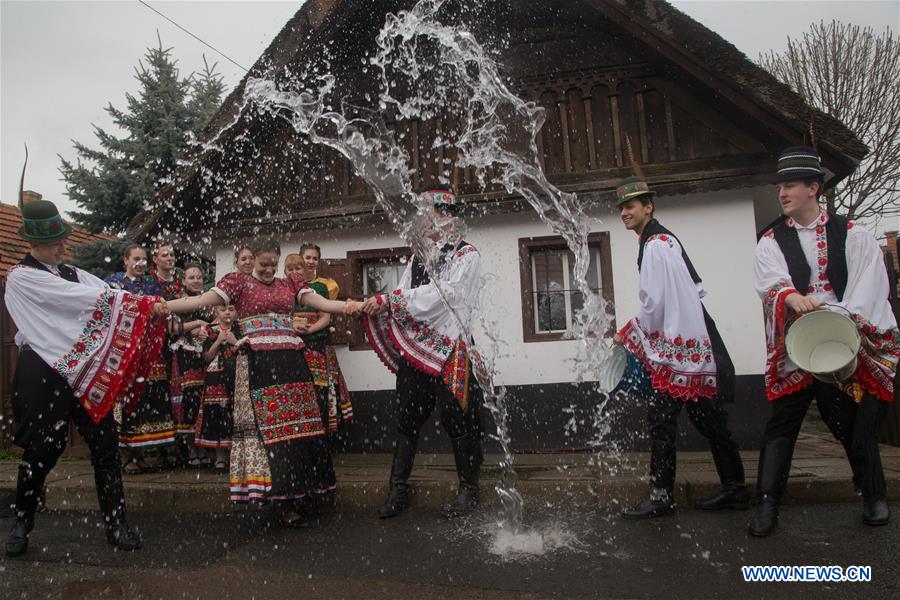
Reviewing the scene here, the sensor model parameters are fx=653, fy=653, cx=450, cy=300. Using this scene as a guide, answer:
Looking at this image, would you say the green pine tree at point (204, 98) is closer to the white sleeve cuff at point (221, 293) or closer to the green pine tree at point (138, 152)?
the green pine tree at point (138, 152)

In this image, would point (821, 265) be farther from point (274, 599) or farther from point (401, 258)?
point (401, 258)

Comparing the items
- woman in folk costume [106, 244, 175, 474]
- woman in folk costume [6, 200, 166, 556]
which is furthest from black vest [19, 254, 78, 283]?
woman in folk costume [106, 244, 175, 474]

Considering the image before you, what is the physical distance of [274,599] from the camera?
120 inches

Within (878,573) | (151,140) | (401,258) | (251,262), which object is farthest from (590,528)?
(151,140)

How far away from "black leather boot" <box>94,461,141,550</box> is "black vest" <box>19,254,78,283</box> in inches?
47.2

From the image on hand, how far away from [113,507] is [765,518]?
3.83 metres

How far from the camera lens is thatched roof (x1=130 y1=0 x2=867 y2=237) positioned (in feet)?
21.9

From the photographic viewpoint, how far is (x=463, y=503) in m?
4.43

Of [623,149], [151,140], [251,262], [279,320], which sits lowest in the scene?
[279,320]

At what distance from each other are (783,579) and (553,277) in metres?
4.94

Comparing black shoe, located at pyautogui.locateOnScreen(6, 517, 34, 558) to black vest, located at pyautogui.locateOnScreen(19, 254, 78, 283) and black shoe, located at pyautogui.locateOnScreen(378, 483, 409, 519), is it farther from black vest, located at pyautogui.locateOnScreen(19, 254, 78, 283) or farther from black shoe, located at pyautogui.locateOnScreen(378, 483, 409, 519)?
black shoe, located at pyautogui.locateOnScreen(378, 483, 409, 519)

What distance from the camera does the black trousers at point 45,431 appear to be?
3838mm

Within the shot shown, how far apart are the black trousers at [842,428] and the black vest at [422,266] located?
86.7 inches

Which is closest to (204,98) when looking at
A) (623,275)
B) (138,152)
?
(138,152)
